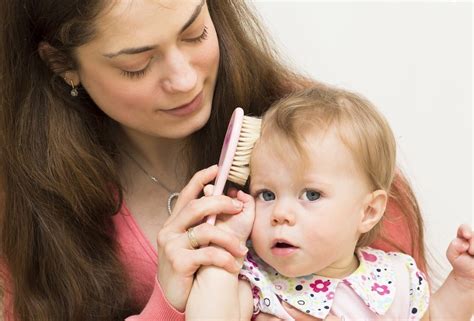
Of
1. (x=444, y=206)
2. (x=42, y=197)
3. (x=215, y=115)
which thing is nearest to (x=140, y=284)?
(x=42, y=197)

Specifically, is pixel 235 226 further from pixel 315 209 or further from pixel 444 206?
pixel 444 206

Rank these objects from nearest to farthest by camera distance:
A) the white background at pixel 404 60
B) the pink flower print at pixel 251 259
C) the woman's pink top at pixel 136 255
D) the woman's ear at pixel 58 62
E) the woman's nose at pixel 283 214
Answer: the woman's nose at pixel 283 214 < the pink flower print at pixel 251 259 < the woman's ear at pixel 58 62 < the woman's pink top at pixel 136 255 < the white background at pixel 404 60

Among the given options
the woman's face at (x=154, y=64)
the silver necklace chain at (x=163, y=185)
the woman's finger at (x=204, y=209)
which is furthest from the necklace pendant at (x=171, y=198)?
the woman's finger at (x=204, y=209)

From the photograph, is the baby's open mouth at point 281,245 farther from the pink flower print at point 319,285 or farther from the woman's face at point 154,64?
the woman's face at point 154,64

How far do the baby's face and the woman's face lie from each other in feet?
0.67

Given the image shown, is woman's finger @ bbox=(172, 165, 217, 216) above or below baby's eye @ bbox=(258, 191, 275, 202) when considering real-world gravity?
below

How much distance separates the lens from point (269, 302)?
3.98ft

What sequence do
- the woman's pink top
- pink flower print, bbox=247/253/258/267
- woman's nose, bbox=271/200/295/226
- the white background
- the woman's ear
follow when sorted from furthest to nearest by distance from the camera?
the white background → the woman's pink top → the woman's ear → pink flower print, bbox=247/253/258/267 → woman's nose, bbox=271/200/295/226

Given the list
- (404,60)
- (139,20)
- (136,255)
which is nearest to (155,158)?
(136,255)

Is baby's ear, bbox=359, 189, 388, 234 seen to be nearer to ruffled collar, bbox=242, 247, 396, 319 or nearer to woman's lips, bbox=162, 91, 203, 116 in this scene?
ruffled collar, bbox=242, 247, 396, 319

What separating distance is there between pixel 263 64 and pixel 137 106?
0.32m

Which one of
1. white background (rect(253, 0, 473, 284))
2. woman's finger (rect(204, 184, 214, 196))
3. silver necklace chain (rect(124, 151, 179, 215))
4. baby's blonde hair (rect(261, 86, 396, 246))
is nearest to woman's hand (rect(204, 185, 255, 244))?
woman's finger (rect(204, 184, 214, 196))

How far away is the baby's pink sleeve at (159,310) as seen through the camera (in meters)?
1.23

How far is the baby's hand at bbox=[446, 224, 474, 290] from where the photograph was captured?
4.22ft
